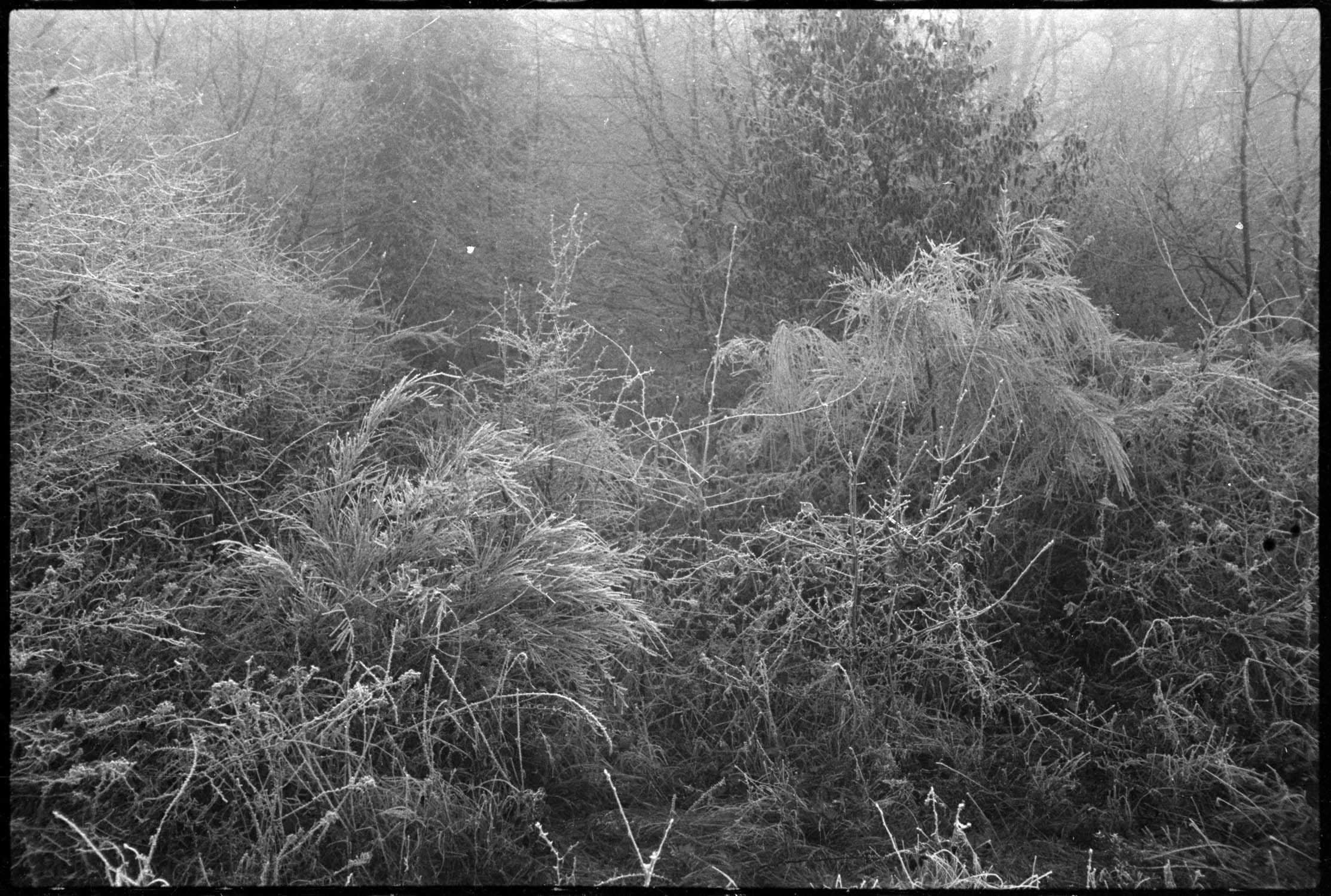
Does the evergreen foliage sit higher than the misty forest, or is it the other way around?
the evergreen foliage

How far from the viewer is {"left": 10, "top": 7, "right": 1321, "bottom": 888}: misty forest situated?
14.0 feet

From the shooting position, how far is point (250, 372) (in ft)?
21.8

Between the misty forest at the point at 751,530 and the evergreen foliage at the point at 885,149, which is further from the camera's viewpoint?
the evergreen foliage at the point at 885,149

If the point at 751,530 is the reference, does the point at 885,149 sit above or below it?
above

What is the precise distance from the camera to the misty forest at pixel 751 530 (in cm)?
427

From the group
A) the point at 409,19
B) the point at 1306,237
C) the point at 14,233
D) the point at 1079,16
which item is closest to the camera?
the point at 14,233

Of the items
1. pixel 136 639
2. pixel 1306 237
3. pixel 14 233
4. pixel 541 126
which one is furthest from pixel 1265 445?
pixel 541 126

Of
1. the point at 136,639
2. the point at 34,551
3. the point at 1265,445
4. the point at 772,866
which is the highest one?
the point at 1265,445

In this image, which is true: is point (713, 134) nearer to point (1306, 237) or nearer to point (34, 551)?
point (1306, 237)

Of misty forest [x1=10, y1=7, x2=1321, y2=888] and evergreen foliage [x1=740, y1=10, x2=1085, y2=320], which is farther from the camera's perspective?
evergreen foliage [x1=740, y1=10, x2=1085, y2=320]

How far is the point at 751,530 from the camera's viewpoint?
22.0 ft

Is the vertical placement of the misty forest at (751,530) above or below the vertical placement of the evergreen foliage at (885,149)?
below

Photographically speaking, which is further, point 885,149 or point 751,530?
point 885,149

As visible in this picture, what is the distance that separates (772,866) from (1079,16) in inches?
498
